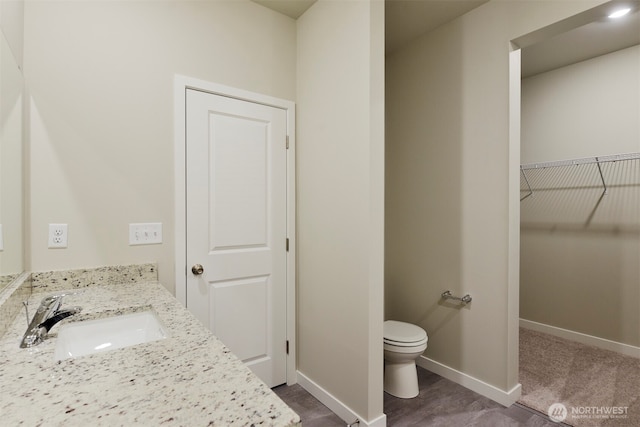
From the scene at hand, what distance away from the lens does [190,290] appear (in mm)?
1953

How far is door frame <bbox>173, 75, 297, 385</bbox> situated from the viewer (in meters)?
1.90

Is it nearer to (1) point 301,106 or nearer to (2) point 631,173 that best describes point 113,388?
(1) point 301,106

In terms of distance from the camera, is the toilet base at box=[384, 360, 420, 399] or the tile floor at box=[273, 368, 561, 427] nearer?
the tile floor at box=[273, 368, 561, 427]

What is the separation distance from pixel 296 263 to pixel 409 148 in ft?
4.28

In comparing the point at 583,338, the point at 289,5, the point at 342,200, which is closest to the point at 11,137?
the point at 342,200

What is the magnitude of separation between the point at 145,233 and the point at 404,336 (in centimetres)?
168

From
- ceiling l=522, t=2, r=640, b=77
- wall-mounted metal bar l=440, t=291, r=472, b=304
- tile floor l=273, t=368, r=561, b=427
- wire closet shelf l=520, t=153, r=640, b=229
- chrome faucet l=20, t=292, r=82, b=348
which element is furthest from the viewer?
wire closet shelf l=520, t=153, r=640, b=229

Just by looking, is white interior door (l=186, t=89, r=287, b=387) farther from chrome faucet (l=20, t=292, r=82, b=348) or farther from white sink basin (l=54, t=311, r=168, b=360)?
chrome faucet (l=20, t=292, r=82, b=348)

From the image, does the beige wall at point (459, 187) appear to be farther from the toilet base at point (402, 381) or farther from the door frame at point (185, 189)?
the door frame at point (185, 189)

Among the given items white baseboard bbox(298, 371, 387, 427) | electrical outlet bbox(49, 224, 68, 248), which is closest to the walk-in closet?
white baseboard bbox(298, 371, 387, 427)

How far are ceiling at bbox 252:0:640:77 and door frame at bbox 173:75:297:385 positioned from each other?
654mm

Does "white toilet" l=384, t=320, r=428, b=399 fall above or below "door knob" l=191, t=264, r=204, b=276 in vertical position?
below

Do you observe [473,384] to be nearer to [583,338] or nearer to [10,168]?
[583,338]

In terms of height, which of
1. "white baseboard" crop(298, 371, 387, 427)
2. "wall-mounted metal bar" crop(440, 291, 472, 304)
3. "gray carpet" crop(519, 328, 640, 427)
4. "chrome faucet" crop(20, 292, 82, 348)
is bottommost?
"gray carpet" crop(519, 328, 640, 427)
